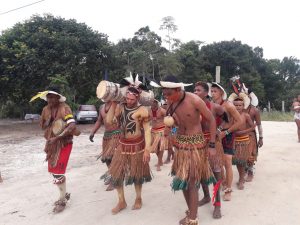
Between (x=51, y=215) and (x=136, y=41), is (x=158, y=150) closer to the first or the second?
(x=51, y=215)

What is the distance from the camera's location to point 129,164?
4160mm

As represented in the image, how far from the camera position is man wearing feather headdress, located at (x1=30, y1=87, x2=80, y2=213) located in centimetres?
439

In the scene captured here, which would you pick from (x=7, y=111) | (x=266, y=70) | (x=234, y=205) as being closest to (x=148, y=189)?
(x=234, y=205)

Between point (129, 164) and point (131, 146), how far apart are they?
240 mm

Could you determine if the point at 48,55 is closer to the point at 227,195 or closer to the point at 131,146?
the point at 131,146

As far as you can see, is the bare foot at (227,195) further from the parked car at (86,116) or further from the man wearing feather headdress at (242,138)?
the parked car at (86,116)

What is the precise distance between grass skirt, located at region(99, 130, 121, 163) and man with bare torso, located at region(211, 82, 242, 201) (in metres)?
1.69

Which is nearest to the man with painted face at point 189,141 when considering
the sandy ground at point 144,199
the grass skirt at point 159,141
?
the sandy ground at point 144,199

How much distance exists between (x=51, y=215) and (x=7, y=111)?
103 ft

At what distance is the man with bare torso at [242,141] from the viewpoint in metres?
5.04

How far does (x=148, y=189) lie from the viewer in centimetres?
510

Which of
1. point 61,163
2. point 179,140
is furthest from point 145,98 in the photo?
point 61,163

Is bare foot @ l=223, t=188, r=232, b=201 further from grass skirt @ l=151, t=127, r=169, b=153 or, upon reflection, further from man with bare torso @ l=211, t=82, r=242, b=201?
grass skirt @ l=151, t=127, r=169, b=153

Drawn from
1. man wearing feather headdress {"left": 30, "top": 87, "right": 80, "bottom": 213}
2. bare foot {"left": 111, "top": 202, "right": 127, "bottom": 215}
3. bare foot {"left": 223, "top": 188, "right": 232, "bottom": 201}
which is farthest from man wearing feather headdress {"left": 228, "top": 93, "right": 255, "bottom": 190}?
man wearing feather headdress {"left": 30, "top": 87, "right": 80, "bottom": 213}
